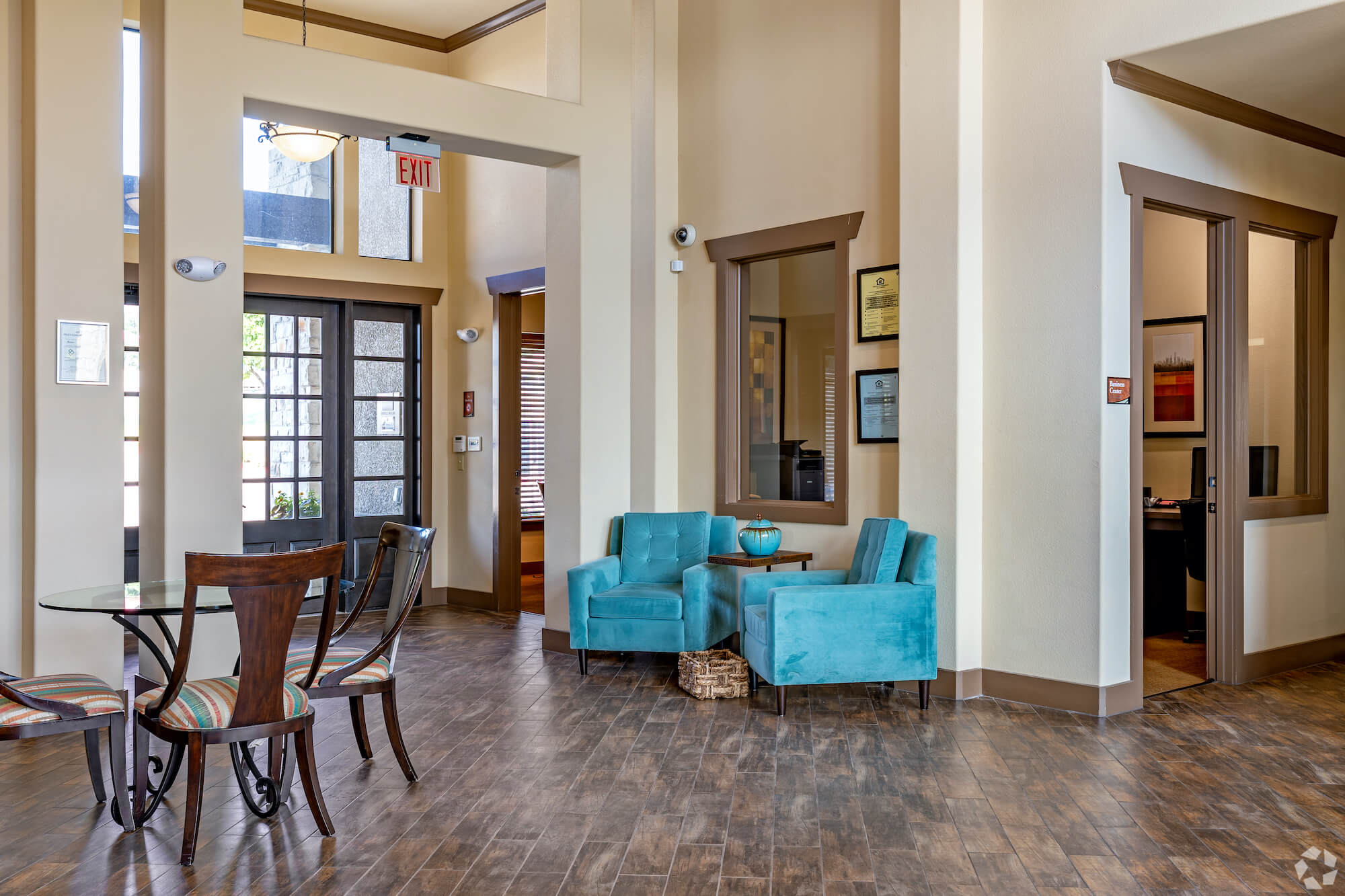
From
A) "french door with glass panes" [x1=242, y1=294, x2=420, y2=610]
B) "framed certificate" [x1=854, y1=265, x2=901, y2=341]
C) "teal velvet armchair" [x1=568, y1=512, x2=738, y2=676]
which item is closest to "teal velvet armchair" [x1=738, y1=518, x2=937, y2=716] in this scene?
"teal velvet armchair" [x1=568, y1=512, x2=738, y2=676]

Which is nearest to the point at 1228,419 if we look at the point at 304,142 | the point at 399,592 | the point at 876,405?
the point at 876,405

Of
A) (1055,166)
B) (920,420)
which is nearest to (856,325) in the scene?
(920,420)

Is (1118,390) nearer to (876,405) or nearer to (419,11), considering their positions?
(876,405)

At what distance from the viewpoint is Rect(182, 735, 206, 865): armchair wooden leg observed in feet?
9.67

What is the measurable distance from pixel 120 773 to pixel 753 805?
6.76 ft

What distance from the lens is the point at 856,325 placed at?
549 centimetres

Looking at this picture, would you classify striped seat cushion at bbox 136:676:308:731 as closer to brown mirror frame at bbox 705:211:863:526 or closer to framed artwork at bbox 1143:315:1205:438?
brown mirror frame at bbox 705:211:863:526

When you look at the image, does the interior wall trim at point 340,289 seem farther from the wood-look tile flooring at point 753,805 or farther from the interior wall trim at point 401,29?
the wood-look tile flooring at point 753,805

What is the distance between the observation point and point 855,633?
4.59 m

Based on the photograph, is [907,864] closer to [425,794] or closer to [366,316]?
[425,794]

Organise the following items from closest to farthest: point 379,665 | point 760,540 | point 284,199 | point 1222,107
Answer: point 379,665 → point 1222,107 → point 760,540 → point 284,199

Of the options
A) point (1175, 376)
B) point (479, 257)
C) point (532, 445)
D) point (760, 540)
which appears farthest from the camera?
point (532, 445)

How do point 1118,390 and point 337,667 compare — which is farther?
point 1118,390

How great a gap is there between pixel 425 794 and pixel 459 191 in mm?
5504
